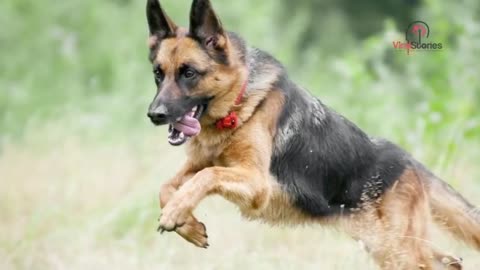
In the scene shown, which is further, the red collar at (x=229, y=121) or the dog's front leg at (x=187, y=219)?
the red collar at (x=229, y=121)

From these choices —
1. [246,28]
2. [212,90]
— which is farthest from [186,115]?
[246,28]

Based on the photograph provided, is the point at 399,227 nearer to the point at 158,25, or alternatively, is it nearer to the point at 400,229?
the point at 400,229

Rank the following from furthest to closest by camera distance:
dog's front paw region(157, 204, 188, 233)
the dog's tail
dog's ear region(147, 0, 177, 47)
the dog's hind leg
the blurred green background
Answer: the blurred green background, the dog's tail, the dog's hind leg, dog's ear region(147, 0, 177, 47), dog's front paw region(157, 204, 188, 233)

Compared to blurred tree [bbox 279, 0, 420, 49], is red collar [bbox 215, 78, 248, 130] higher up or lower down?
lower down

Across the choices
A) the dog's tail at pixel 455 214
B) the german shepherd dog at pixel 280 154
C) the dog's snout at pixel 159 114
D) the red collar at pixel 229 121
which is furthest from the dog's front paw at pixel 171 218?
the dog's tail at pixel 455 214

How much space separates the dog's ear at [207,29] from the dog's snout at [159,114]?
74cm

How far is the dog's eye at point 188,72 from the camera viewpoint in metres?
6.55

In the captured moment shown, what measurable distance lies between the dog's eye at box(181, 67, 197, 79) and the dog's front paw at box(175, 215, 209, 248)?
1.09 metres

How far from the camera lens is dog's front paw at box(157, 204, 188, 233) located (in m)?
5.86

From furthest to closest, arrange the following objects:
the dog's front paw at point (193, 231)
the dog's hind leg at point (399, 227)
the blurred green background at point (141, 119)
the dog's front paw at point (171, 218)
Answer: the blurred green background at point (141, 119)
the dog's hind leg at point (399, 227)
the dog's front paw at point (193, 231)
the dog's front paw at point (171, 218)

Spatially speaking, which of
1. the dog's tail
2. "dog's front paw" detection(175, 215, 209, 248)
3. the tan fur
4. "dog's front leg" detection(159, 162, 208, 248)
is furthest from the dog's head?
the dog's tail

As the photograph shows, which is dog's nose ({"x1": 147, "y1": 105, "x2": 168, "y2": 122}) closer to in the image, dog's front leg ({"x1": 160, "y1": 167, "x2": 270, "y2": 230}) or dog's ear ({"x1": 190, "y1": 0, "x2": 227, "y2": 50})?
dog's front leg ({"x1": 160, "y1": 167, "x2": 270, "y2": 230})

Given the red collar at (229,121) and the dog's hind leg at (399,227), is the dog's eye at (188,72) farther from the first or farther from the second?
the dog's hind leg at (399,227)

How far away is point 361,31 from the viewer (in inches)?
848
